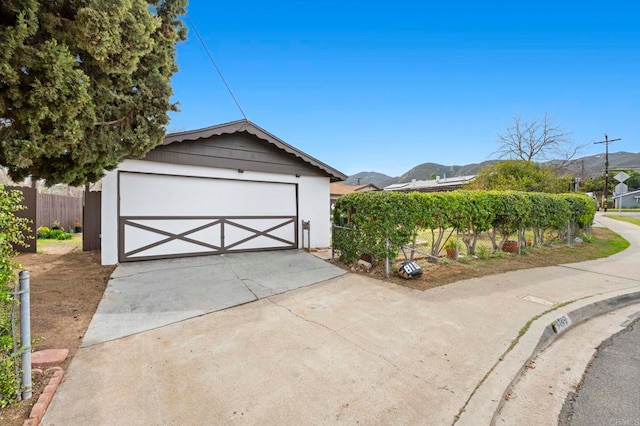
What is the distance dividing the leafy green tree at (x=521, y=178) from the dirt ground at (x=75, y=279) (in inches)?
167

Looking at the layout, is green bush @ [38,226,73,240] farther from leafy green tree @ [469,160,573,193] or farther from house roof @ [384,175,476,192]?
house roof @ [384,175,476,192]

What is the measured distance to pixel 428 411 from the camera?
2.13 m

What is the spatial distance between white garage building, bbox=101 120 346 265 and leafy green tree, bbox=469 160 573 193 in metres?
9.20

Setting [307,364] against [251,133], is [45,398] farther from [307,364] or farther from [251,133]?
[251,133]

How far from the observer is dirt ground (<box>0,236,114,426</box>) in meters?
2.34

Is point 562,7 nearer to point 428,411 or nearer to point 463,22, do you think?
point 463,22

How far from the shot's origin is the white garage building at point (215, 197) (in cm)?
694

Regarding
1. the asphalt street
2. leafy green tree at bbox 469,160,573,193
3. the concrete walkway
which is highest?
leafy green tree at bbox 469,160,573,193

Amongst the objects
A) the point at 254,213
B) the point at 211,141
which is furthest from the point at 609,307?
the point at 211,141

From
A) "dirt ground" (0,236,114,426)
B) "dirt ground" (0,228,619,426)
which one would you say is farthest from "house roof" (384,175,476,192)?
"dirt ground" (0,236,114,426)

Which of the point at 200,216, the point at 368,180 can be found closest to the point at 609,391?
the point at 200,216

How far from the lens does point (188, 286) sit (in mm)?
5176

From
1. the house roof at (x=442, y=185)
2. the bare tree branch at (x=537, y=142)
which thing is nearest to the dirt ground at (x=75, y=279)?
the bare tree branch at (x=537, y=142)

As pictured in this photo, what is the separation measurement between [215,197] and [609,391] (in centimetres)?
814
